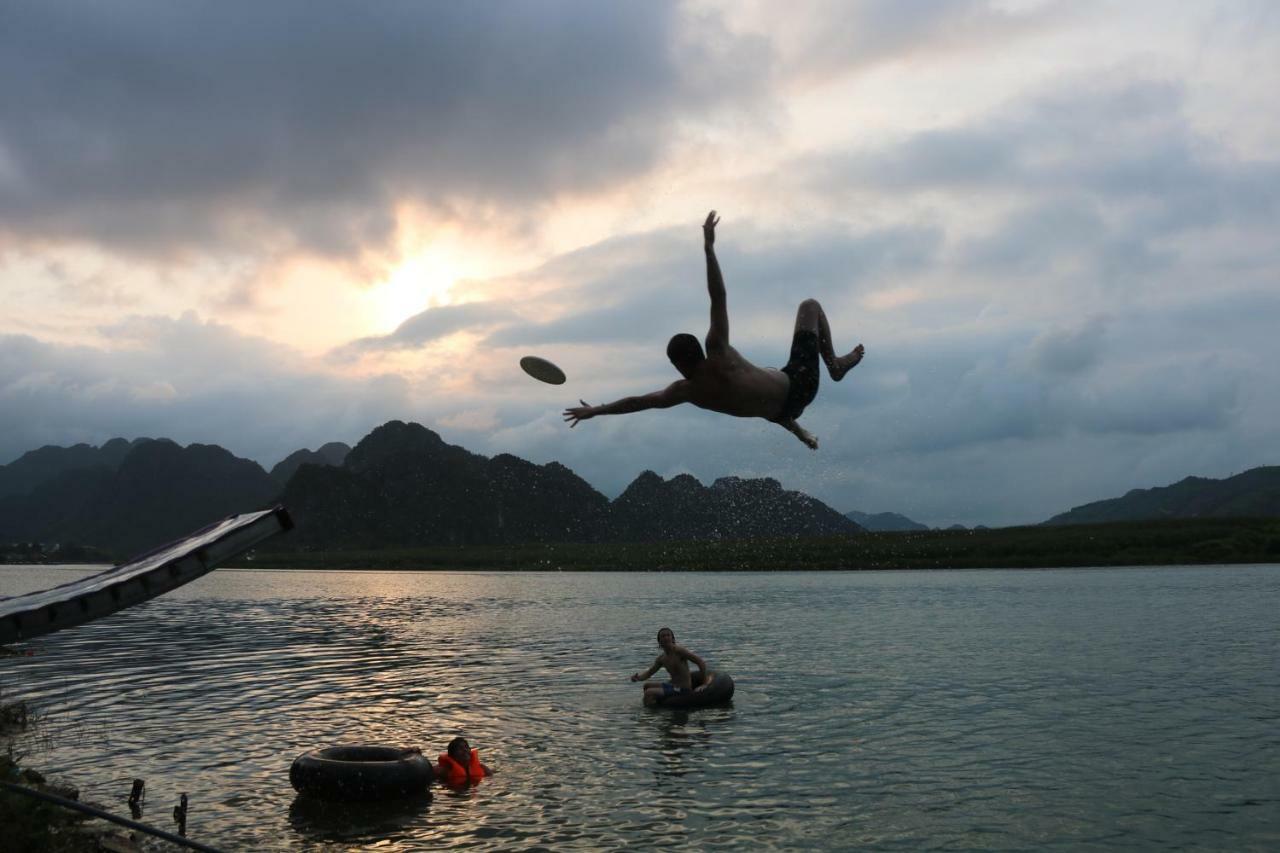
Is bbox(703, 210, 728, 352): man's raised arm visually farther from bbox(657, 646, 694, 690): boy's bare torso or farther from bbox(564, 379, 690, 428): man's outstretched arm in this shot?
bbox(657, 646, 694, 690): boy's bare torso

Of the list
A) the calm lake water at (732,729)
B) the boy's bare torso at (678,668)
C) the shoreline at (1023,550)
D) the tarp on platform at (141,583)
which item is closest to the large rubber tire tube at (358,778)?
the calm lake water at (732,729)

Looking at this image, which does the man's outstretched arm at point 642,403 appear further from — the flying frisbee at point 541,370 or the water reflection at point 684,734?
the water reflection at point 684,734

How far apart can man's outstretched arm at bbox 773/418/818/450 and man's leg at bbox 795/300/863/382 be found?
3.00ft

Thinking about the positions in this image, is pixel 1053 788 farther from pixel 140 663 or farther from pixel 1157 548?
pixel 1157 548

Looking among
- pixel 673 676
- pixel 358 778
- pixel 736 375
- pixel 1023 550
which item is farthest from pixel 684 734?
pixel 1023 550

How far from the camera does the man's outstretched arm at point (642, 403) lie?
42.9 ft

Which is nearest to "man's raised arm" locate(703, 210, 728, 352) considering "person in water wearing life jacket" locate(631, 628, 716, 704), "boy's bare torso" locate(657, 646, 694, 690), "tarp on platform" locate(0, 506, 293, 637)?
"tarp on platform" locate(0, 506, 293, 637)

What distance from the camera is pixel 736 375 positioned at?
12.6 meters

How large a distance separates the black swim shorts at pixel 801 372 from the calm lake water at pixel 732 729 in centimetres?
927

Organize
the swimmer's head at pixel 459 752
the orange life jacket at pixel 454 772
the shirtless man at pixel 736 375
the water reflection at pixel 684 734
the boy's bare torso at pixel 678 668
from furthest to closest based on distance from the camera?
the boy's bare torso at pixel 678 668
the water reflection at pixel 684 734
the swimmer's head at pixel 459 752
the orange life jacket at pixel 454 772
the shirtless man at pixel 736 375

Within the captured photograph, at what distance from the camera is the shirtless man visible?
12.1 m

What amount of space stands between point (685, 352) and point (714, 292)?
835 millimetres

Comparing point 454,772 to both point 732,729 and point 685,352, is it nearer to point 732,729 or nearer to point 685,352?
point 732,729

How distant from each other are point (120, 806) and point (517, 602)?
270ft
